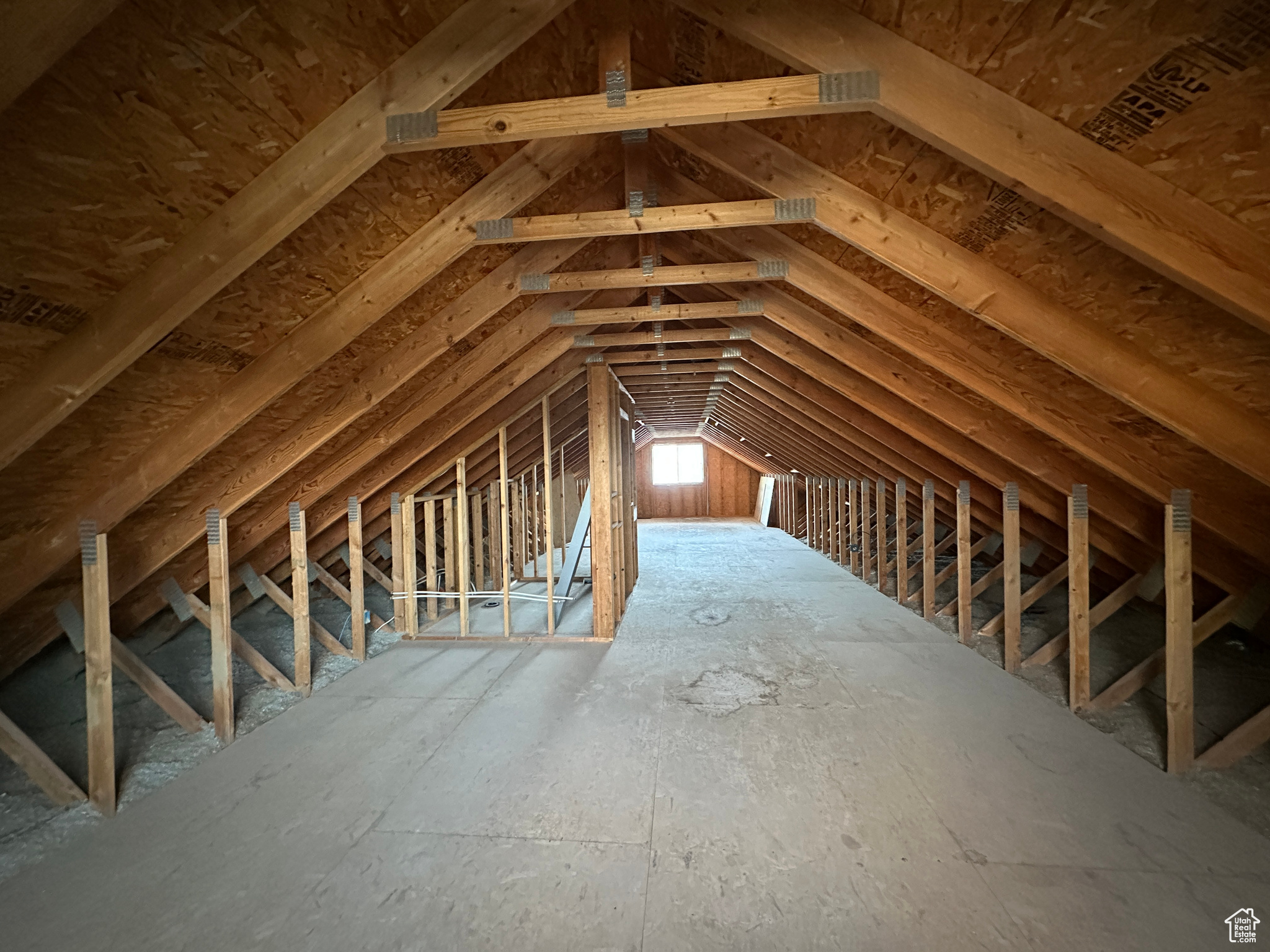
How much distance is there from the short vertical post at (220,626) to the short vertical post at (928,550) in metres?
5.65

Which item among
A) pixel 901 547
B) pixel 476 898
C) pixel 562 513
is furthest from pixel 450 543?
pixel 901 547

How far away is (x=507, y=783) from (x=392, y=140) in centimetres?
279

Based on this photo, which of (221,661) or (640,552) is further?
(640,552)

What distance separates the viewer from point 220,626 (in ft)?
10.5

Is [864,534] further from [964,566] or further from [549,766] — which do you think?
[549,766]

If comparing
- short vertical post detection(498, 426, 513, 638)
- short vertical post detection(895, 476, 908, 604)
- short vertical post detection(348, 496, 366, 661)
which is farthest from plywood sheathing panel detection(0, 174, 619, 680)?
short vertical post detection(895, 476, 908, 604)

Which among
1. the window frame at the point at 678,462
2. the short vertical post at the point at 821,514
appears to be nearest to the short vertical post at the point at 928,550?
the short vertical post at the point at 821,514

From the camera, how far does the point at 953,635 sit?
482 cm

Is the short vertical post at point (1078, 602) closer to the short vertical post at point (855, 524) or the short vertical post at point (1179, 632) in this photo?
the short vertical post at point (1179, 632)

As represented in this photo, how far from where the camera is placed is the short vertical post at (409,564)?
4.88 m

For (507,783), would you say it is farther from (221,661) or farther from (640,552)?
(640,552)

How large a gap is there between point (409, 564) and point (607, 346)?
9.07ft

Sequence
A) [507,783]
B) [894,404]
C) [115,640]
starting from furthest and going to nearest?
[894,404], [115,640], [507,783]

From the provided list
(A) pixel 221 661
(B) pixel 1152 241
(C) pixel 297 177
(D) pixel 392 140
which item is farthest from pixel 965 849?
(A) pixel 221 661
